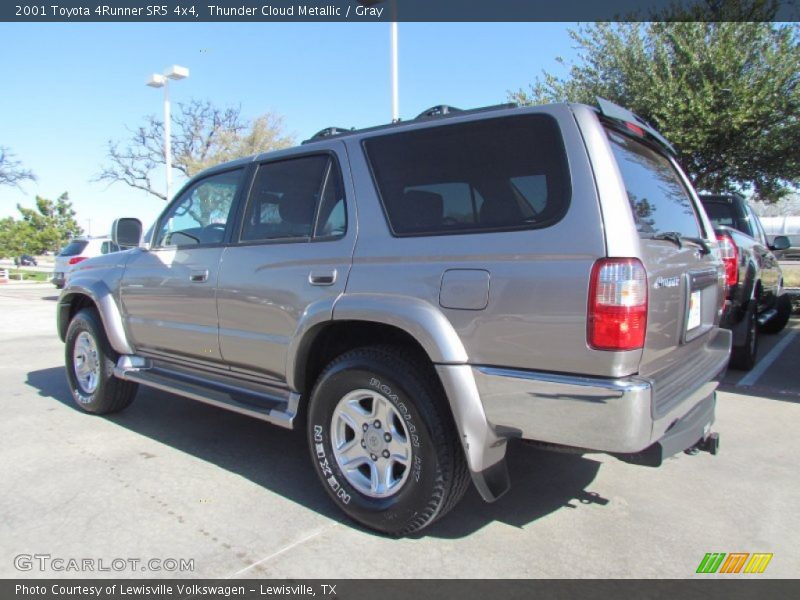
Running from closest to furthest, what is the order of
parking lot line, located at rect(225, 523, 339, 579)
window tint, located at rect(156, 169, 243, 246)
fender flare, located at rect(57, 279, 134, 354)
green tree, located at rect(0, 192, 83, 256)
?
parking lot line, located at rect(225, 523, 339, 579), window tint, located at rect(156, 169, 243, 246), fender flare, located at rect(57, 279, 134, 354), green tree, located at rect(0, 192, 83, 256)

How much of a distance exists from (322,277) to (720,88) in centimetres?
1035

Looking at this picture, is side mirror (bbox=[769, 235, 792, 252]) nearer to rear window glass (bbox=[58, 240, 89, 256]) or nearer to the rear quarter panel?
the rear quarter panel

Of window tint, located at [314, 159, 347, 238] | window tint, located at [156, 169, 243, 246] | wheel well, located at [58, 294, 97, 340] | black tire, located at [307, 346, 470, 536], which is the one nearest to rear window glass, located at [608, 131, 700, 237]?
black tire, located at [307, 346, 470, 536]

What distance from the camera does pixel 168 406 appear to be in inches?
212

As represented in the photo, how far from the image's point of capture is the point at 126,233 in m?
4.73

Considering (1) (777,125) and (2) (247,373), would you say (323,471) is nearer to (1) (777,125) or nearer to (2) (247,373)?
(2) (247,373)

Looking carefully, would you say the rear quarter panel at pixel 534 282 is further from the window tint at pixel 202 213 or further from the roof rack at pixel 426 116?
the window tint at pixel 202 213

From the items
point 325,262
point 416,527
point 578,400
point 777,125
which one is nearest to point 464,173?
point 325,262

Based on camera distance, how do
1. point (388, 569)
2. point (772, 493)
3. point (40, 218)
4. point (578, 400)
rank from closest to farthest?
point (578, 400) → point (388, 569) → point (772, 493) → point (40, 218)

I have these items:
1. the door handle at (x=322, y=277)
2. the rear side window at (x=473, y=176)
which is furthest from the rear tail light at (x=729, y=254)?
the door handle at (x=322, y=277)

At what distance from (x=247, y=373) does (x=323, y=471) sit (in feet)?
2.93

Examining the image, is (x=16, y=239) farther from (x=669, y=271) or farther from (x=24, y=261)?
(x=669, y=271)

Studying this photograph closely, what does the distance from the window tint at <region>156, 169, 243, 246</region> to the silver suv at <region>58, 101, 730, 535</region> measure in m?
0.04

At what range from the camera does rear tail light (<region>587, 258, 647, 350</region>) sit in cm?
225
